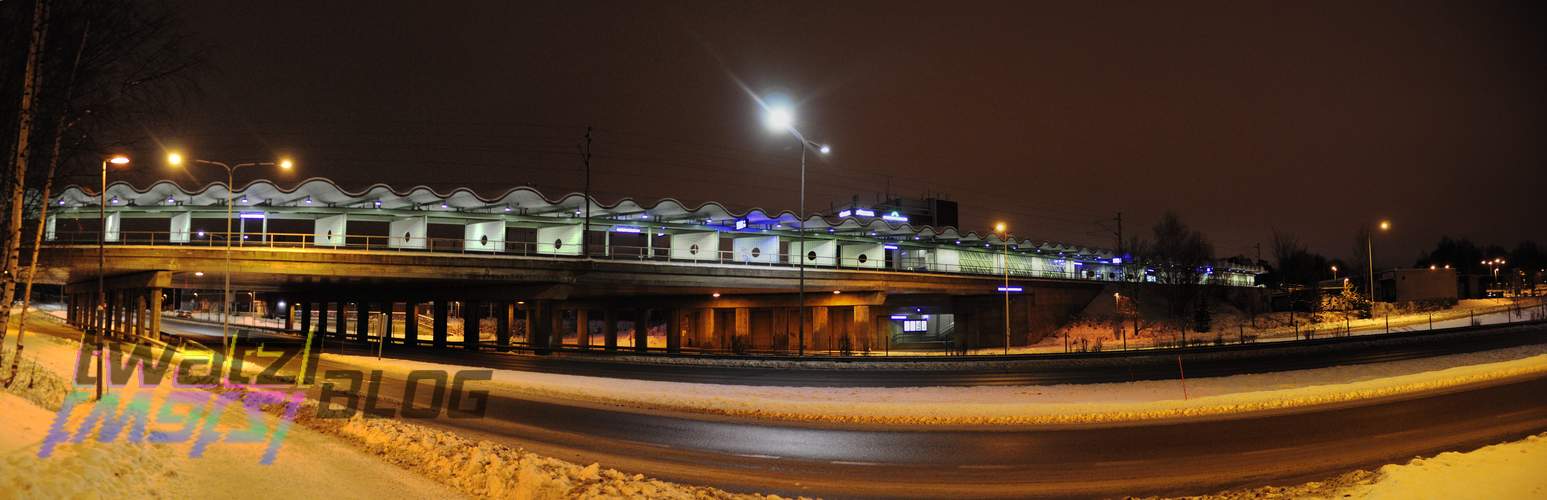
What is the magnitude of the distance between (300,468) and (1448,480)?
46.3 feet

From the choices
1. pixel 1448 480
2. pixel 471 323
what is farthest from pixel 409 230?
pixel 1448 480

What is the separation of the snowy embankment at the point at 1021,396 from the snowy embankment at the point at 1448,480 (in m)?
6.36

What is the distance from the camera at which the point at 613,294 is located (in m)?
64.9

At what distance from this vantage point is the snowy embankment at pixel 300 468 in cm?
762

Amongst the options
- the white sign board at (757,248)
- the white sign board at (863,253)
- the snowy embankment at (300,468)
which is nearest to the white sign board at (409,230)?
the white sign board at (757,248)

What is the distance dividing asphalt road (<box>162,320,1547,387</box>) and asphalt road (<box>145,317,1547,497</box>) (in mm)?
10599

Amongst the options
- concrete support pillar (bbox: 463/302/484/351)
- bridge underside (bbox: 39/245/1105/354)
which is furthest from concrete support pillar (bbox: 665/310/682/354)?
concrete support pillar (bbox: 463/302/484/351)

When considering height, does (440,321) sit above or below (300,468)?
above

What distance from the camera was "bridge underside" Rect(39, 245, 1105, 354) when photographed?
4619 centimetres

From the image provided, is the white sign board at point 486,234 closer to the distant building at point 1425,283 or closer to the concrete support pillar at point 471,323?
the concrete support pillar at point 471,323

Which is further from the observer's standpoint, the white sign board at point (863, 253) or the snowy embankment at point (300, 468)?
the white sign board at point (863, 253)

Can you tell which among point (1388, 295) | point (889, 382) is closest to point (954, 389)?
point (889, 382)

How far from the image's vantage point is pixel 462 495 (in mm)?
10188

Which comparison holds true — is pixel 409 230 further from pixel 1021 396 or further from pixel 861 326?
pixel 1021 396
